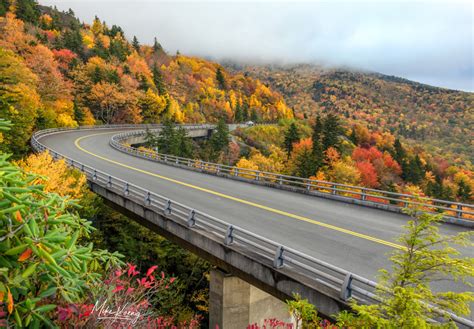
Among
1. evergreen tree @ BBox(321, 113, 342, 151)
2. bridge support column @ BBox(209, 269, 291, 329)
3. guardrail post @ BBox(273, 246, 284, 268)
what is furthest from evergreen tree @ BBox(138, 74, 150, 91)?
guardrail post @ BBox(273, 246, 284, 268)

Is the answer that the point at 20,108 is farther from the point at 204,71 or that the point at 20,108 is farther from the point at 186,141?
the point at 204,71

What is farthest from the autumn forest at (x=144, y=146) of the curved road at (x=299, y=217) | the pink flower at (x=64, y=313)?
the curved road at (x=299, y=217)

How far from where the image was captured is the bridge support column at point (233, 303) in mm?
12070

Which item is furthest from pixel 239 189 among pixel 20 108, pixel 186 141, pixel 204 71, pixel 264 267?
pixel 204 71

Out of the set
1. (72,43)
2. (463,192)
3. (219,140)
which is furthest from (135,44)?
(463,192)

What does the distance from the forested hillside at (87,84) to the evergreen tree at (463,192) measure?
74.8 metres

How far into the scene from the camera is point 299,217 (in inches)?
526

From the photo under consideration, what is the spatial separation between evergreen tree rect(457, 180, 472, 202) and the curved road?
Result: 259 ft

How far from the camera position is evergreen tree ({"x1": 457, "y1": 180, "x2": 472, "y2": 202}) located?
76537 mm

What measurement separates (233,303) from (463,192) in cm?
8718

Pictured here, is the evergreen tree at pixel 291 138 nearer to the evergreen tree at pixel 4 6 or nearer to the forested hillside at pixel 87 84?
the forested hillside at pixel 87 84

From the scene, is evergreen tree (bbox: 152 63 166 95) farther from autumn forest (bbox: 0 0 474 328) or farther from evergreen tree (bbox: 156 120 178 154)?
evergreen tree (bbox: 156 120 178 154)

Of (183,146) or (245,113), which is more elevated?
(245,113)

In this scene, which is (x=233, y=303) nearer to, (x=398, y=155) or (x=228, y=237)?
(x=228, y=237)
